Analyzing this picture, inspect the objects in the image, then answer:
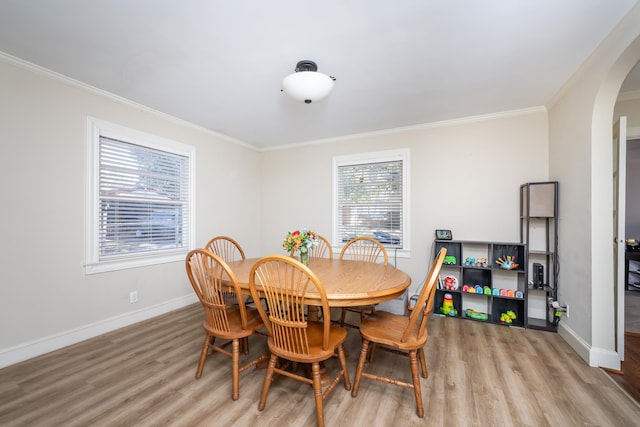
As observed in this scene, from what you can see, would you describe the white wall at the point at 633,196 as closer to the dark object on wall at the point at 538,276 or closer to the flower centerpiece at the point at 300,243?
the dark object on wall at the point at 538,276

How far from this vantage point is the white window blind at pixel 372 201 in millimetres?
3881

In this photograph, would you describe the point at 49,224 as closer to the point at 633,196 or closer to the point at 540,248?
the point at 540,248

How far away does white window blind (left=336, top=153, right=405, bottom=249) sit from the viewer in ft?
12.7

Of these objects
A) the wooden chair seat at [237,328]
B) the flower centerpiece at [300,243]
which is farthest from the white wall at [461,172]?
the wooden chair seat at [237,328]

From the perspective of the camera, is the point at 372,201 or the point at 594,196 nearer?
the point at 594,196

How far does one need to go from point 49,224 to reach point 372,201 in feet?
11.9

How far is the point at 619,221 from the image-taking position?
217 cm

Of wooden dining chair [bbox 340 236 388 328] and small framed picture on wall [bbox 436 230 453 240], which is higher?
small framed picture on wall [bbox 436 230 453 240]

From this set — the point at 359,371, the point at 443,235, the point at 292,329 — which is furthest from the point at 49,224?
the point at 443,235

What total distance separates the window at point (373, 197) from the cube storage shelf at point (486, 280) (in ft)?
2.17

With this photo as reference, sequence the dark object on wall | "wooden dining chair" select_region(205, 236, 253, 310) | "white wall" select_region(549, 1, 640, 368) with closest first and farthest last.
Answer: "white wall" select_region(549, 1, 640, 368) → "wooden dining chair" select_region(205, 236, 253, 310) → the dark object on wall

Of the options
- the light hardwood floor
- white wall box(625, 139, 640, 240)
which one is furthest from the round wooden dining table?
white wall box(625, 139, 640, 240)

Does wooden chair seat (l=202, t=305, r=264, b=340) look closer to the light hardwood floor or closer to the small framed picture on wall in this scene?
the light hardwood floor

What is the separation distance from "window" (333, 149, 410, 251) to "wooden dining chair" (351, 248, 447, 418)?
201 centimetres
